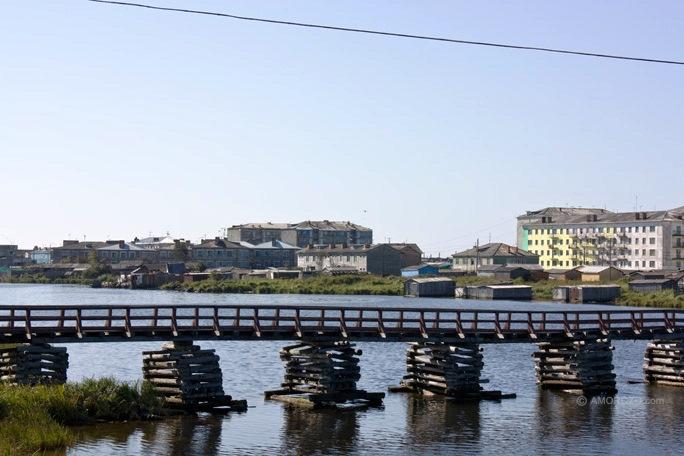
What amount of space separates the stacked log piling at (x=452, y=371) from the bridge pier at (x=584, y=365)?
11.9ft

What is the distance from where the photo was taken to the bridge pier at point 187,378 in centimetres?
4431

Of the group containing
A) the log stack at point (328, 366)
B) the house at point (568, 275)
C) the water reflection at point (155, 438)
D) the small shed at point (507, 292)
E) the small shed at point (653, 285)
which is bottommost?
the water reflection at point (155, 438)

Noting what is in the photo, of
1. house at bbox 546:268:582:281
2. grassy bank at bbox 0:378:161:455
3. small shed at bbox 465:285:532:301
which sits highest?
house at bbox 546:268:582:281

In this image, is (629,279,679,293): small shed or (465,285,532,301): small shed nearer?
(629,279,679,293): small shed

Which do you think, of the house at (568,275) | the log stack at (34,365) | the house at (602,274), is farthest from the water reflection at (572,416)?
the house at (568,275)

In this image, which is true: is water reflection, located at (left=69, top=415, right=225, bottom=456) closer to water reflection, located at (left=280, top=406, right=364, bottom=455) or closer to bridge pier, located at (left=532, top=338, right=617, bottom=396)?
water reflection, located at (left=280, top=406, right=364, bottom=455)

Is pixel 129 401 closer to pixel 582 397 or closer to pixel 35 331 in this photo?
pixel 35 331

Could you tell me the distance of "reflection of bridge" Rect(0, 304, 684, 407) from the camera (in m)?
44.2

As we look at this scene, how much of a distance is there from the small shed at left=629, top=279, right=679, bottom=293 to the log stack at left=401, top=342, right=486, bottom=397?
4780 inches

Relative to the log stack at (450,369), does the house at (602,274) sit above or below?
above

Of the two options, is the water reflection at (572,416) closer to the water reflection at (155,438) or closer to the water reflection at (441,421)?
the water reflection at (441,421)

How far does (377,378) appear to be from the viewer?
58.4 m

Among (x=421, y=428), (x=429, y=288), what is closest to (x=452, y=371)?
(x=421, y=428)

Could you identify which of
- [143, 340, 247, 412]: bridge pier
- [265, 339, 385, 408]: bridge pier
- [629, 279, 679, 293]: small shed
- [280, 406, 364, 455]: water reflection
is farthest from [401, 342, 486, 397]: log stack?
[629, 279, 679, 293]: small shed
